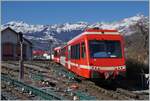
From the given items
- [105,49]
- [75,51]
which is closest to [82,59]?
[105,49]

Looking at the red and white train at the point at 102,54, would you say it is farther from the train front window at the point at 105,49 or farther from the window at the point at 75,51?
the window at the point at 75,51

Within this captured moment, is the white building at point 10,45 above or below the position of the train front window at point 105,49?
above

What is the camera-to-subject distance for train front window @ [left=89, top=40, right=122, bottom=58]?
21.2m

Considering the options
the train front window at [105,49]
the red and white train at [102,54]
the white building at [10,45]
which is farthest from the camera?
the white building at [10,45]

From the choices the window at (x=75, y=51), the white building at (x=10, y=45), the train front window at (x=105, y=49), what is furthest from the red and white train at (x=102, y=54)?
the white building at (x=10, y=45)

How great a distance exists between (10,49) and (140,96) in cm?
6134

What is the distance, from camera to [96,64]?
20953 millimetres

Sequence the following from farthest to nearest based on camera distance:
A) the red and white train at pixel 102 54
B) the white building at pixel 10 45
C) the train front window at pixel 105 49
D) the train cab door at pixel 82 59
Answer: the white building at pixel 10 45, the train cab door at pixel 82 59, the train front window at pixel 105 49, the red and white train at pixel 102 54

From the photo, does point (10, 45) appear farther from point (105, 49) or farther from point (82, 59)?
point (105, 49)

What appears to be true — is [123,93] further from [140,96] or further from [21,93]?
[21,93]

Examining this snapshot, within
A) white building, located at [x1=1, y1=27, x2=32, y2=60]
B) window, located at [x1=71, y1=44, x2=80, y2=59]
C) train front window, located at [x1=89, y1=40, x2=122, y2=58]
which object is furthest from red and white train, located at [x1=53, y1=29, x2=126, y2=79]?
white building, located at [x1=1, y1=27, x2=32, y2=60]

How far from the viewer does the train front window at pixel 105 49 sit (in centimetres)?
2122

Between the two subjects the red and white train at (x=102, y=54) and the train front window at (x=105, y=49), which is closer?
the red and white train at (x=102, y=54)

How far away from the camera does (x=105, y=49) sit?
21.3 m
